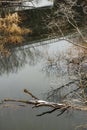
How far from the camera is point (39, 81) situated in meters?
9.98

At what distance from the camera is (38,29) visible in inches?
630

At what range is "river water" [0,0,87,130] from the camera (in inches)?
306

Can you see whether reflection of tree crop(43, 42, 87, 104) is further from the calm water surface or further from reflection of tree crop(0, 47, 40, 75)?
reflection of tree crop(0, 47, 40, 75)

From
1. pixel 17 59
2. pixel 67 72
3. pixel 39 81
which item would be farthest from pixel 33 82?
pixel 17 59

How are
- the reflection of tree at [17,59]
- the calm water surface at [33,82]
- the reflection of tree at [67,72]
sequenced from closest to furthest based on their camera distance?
the calm water surface at [33,82]
the reflection of tree at [67,72]
the reflection of tree at [17,59]

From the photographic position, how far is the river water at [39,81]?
7773 millimetres

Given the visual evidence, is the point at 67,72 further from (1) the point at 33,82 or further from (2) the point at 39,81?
(1) the point at 33,82

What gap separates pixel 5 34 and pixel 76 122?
7362mm

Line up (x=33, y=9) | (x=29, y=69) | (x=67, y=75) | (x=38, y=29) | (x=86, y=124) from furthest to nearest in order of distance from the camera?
(x=33, y=9)
(x=38, y=29)
(x=29, y=69)
(x=67, y=75)
(x=86, y=124)

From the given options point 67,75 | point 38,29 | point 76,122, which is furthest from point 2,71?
point 38,29

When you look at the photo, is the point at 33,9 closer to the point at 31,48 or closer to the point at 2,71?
the point at 31,48

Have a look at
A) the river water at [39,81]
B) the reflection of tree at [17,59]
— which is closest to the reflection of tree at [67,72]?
the river water at [39,81]

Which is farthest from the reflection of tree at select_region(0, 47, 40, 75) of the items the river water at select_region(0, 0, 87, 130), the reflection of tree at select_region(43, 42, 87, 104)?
the reflection of tree at select_region(43, 42, 87, 104)

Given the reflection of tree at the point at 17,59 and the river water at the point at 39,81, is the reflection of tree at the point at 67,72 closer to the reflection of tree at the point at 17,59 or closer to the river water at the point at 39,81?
the river water at the point at 39,81
